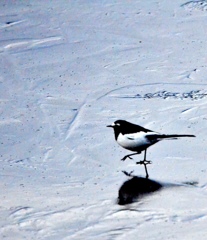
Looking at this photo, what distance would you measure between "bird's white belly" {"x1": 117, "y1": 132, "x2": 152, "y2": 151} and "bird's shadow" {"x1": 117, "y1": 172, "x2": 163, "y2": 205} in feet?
1.27

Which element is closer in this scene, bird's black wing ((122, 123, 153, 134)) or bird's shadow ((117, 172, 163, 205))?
bird's shadow ((117, 172, 163, 205))

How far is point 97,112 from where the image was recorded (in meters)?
9.31

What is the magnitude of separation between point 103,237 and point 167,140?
215 cm

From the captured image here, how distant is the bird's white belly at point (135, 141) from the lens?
25.8 feet

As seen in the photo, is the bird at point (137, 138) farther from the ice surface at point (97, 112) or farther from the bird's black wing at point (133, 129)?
the ice surface at point (97, 112)

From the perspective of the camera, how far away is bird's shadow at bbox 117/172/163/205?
284 inches

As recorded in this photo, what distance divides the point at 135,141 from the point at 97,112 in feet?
4.92

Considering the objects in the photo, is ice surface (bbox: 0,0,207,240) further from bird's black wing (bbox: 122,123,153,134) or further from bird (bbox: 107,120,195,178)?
bird's black wing (bbox: 122,123,153,134)

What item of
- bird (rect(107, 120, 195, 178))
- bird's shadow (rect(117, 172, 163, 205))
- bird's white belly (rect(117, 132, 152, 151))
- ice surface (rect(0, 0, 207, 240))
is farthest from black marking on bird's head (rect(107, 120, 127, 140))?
bird's shadow (rect(117, 172, 163, 205))

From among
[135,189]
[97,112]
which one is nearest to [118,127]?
[135,189]

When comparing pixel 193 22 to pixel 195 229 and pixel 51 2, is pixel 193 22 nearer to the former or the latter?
pixel 51 2

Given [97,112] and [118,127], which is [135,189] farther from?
[97,112]

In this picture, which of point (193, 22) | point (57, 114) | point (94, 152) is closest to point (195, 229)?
point (94, 152)

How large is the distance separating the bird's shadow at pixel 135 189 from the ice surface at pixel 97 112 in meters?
0.06
